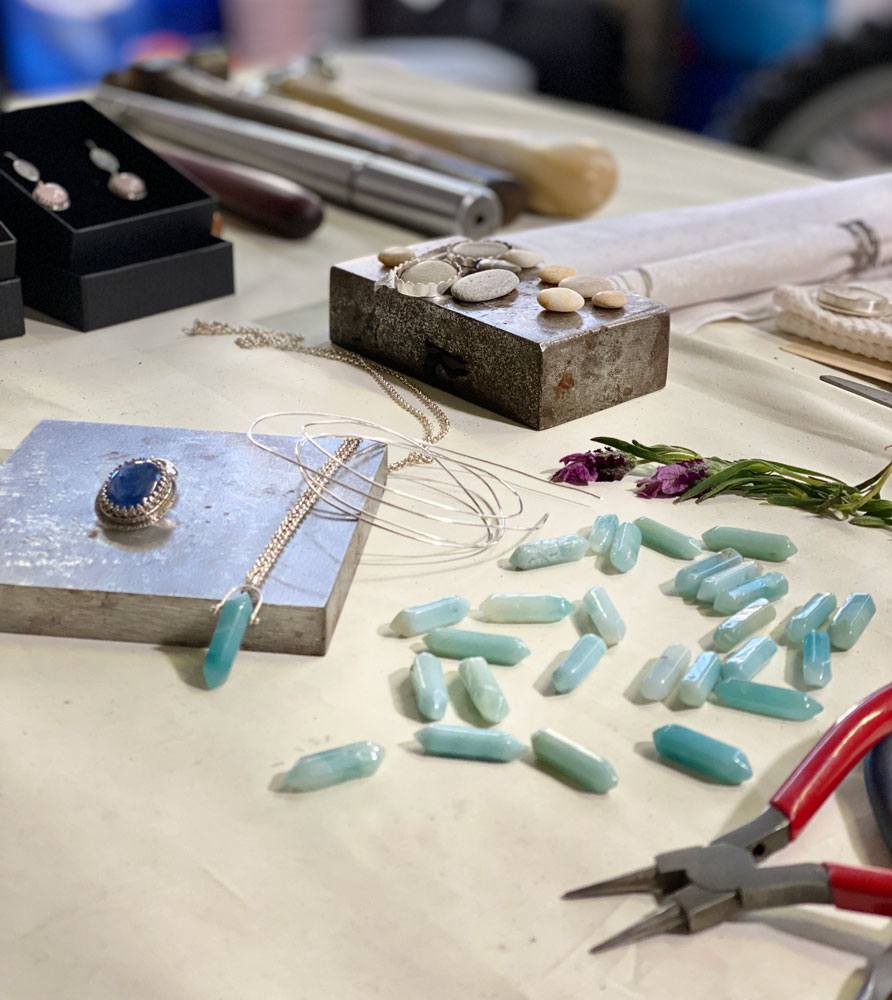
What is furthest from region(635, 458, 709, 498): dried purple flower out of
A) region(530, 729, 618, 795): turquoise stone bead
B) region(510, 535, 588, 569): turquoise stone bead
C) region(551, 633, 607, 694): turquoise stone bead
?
region(530, 729, 618, 795): turquoise stone bead

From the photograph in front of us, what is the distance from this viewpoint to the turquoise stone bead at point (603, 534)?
3.00ft

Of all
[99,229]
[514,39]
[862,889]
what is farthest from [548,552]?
[514,39]

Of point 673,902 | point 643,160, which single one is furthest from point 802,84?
point 673,902

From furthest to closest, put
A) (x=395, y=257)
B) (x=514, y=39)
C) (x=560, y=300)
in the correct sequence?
(x=514, y=39) < (x=395, y=257) < (x=560, y=300)

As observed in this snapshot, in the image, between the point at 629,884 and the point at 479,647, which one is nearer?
the point at 629,884

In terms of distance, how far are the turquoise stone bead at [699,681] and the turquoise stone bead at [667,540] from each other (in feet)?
0.47

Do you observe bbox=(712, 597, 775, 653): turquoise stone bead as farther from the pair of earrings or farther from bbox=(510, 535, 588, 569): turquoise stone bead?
the pair of earrings

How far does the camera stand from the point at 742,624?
82 cm

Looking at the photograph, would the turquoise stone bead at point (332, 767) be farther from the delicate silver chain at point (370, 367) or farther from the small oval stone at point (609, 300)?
the small oval stone at point (609, 300)

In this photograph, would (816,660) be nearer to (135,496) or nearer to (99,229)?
(135,496)

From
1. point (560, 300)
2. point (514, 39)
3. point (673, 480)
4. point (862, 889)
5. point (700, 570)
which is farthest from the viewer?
point (514, 39)

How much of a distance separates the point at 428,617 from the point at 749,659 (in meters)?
0.21

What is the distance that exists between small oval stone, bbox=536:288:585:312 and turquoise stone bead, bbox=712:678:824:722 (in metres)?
0.46

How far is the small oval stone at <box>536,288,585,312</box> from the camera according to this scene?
3.66ft
